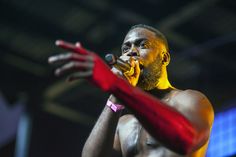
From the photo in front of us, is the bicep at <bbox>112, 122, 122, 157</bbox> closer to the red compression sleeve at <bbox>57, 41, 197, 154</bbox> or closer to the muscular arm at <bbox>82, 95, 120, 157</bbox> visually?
the muscular arm at <bbox>82, 95, 120, 157</bbox>

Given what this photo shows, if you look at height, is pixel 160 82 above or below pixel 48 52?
above

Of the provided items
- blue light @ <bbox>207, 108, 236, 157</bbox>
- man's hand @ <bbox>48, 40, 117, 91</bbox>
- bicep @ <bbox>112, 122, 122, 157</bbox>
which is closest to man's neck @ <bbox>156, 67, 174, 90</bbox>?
bicep @ <bbox>112, 122, 122, 157</bbox>

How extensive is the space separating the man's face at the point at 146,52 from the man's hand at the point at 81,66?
0.55 meters

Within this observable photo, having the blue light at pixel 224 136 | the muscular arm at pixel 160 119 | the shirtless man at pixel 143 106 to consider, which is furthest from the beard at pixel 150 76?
the blue light at pixel 224 136

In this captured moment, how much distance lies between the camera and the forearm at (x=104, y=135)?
80.0 inches

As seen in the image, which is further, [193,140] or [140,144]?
[140,144]

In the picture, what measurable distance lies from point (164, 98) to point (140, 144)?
0.22m

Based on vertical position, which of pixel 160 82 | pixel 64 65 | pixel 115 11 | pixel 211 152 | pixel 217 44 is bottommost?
pixel 211 152

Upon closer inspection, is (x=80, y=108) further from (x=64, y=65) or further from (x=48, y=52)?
(x=64, y=65)

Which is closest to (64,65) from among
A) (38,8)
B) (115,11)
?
(115,11)

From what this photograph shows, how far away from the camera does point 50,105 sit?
7.12 metres

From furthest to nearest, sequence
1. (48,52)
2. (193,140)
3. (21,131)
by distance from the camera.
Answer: (48,52) → (21,131) → (193,140)

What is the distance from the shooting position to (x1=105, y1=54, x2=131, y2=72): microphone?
1814mm

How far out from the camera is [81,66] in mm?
1476
